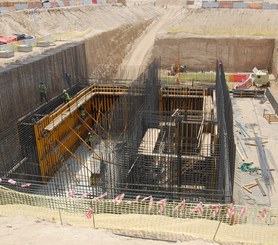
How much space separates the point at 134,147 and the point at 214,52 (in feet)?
60.1

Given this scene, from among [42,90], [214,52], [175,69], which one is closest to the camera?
[42,90]

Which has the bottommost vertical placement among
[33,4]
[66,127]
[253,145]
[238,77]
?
[253,145]

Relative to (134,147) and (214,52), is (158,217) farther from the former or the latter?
(214,52)

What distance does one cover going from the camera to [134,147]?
1105 centimetres

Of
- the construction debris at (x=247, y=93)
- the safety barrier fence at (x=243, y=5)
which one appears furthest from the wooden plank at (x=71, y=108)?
the safety barrier fence at (x=243, y=5)

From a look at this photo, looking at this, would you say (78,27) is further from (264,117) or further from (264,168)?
(264,168)

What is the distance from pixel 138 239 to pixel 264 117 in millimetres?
13915

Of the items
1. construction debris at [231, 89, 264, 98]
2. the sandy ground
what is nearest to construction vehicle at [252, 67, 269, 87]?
construction debris at [231, 89, 264, 98]

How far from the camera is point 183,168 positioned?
10859 mm

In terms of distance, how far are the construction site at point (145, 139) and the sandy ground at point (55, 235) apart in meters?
0.33

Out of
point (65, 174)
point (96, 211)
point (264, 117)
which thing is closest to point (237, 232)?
point (96, 211)

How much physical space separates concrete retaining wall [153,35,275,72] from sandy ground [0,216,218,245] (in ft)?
75.0

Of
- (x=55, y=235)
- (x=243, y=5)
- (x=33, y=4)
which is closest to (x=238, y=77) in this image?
(x=55, y=235)

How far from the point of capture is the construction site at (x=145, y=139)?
6.85 meters
